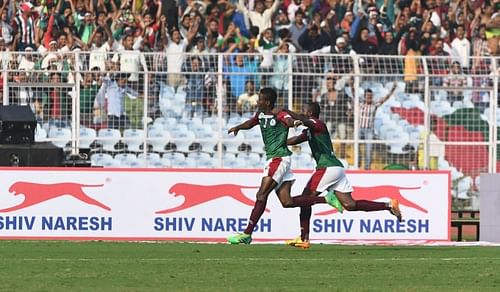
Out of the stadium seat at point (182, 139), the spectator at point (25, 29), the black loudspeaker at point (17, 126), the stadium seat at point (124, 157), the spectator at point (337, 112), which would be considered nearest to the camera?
the black loudspeaker at point (17, 126)

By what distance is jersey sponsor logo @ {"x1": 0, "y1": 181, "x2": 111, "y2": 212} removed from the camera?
19906mm

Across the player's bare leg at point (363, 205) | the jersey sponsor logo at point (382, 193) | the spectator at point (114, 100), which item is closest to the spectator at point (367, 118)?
the jersey sponsor logo at point (382, 193)

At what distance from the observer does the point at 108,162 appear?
75.1 feet

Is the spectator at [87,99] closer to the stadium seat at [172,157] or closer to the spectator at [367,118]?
the stadium seat at [172,157]

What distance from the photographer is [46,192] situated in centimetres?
1998

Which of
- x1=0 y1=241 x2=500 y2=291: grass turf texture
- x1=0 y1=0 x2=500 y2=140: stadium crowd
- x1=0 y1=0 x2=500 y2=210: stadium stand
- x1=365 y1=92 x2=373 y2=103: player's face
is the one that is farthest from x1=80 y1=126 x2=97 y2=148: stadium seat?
x1=0 y1=241 x2=500 y2=291: grass turf texture

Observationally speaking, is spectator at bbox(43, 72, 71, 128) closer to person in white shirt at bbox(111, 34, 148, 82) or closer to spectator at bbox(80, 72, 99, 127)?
spectator at bbox(80, 72, 99, 127)

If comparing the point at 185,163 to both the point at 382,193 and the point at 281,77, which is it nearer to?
the point at 281,77

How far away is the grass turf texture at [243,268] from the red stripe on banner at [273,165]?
38.9 inches

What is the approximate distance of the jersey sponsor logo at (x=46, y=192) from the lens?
1991 centimetres

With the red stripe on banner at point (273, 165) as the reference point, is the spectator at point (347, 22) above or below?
above

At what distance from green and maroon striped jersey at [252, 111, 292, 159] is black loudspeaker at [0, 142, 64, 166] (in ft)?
15.5

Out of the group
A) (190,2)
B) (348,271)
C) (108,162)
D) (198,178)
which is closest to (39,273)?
(348,271)

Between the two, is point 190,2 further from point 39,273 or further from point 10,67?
point 39,273
